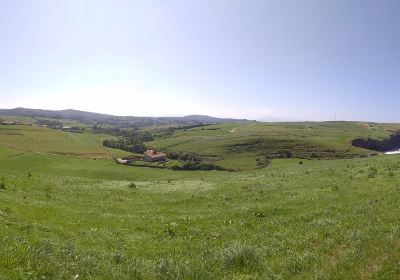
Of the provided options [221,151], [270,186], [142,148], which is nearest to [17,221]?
[270,186]

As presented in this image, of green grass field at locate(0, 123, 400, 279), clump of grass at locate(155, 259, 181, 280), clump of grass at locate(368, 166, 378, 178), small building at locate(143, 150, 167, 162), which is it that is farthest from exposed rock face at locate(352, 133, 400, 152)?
clump of grass at locate(155, 259, 181, 280)

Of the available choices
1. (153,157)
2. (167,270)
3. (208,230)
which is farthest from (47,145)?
(167,270)

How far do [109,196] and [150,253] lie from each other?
15.9 meters

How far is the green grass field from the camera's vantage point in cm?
1304

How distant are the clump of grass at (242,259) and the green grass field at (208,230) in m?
0.04

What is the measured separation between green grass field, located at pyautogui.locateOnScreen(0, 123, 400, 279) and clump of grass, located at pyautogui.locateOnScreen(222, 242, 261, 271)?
0.13ft

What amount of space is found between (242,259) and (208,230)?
524cm

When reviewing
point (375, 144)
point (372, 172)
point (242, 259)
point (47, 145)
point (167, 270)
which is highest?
point (372, 172)

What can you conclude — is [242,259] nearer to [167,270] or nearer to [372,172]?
[167,270]

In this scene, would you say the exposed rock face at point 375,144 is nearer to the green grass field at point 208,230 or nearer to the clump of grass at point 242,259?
the green grass field at point 208,230

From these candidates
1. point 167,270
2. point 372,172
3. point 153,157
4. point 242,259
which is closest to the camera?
point 167,270

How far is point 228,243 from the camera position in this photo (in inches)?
674

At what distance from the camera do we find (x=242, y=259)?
1459 centimetres

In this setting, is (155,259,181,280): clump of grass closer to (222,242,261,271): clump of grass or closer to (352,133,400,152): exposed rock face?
(222,242,261,271): clump of grass
